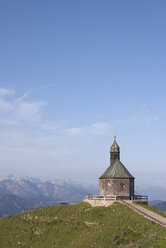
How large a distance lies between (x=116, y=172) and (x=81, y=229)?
20681mm

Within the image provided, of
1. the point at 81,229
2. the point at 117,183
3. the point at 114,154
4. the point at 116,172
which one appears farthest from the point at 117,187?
the point at 81,229

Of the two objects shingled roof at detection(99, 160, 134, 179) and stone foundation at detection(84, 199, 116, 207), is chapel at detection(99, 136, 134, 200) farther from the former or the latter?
stone foundation at detection(84, 199, 116, 207)

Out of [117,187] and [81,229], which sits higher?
[117,187]

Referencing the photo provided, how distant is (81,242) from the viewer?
49969mm

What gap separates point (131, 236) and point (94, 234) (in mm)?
5728

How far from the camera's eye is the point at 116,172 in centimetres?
7338

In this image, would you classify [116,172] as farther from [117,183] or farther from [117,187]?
[117,187]

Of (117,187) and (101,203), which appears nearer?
(101,203)

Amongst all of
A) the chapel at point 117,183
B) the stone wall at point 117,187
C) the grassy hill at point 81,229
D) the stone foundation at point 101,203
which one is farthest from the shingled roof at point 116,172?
the grassy hill at point 81,229

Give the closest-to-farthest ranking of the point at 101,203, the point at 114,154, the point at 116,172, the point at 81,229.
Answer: the point at 81,229 → the point at 101,203 → the point at 116,172 → the point at 114,154

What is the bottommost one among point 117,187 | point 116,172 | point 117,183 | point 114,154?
point 117,187

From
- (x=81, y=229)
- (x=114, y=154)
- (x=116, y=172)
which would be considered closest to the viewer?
(x=81, y=229)

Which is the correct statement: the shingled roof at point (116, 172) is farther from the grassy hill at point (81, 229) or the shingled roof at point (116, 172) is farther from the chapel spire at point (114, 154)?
the grassy hill at point (81, 229)

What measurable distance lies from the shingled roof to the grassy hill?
850cm
